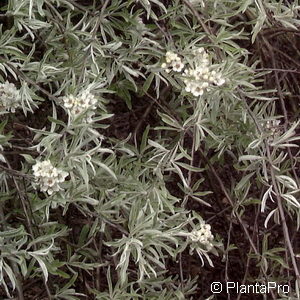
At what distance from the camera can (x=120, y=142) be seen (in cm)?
171

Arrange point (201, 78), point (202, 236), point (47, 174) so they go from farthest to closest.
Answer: point (202, 236) → point (201, 78) → point (47, 174)

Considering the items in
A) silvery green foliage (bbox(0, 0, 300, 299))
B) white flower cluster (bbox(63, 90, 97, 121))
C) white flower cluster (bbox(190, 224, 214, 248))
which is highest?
white flower cluster (bbox(63, 90, 97, 121))

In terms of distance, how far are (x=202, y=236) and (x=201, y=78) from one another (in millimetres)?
421

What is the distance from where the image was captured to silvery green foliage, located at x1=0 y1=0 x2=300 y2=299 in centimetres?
147

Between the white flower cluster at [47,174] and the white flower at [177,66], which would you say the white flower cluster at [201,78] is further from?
the white flower cluster at [47,174]

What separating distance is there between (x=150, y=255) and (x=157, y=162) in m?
0.25

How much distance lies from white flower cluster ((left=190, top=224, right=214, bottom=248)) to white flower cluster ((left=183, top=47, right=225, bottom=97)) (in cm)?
37

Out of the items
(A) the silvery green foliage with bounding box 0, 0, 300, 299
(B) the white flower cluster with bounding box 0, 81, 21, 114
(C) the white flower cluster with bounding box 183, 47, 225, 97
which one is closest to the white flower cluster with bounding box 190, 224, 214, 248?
(A) the silvery green foliage with bounding box 0, 0, 300, 299

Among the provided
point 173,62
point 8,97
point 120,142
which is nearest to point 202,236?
point 120,142

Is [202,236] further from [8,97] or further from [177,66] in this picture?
[8,97]

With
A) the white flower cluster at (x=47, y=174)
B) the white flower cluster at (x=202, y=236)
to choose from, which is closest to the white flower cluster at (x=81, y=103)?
the white flower cluster at (x=47, y=174)

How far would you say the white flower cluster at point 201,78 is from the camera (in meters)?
1.46

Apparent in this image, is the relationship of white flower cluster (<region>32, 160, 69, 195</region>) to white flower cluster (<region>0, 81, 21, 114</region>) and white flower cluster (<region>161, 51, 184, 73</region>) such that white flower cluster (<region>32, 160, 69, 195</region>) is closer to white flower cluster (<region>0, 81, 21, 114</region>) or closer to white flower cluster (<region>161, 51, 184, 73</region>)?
white flower cluster (<region>0, 81, 21, 114</region>)

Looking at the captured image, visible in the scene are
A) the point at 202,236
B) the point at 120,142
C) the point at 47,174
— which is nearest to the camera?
the point at 47,174
